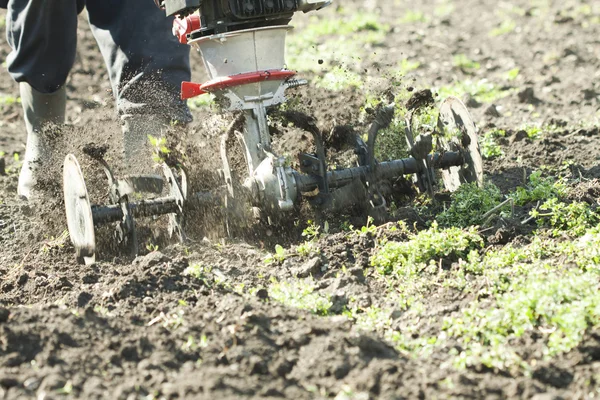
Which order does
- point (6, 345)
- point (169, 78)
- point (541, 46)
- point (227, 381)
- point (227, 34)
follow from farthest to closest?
point (541, 46) < point (169, 78) < point (227, 34) < point (6, 345) < point (227, 381)

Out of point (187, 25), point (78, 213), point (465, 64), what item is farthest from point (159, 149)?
point (465, 64)

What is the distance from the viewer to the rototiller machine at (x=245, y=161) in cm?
419

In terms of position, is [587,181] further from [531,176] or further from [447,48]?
[447,48]

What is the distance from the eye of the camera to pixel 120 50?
212 inches

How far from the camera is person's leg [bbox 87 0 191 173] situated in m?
5.08

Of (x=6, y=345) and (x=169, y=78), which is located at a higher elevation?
(x=169, y=78)

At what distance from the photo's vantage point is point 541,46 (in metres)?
9.51

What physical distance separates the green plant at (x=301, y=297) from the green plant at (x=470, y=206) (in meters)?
0.96

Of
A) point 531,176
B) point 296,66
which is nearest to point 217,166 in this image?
point 531,176

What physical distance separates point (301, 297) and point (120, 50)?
2.47 m

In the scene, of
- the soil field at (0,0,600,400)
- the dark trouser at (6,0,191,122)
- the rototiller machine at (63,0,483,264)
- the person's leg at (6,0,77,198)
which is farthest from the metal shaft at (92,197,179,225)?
the person's leg at (6,0,77,198)

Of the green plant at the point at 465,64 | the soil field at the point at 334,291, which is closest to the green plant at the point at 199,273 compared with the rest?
the soil field at the point at 334,291

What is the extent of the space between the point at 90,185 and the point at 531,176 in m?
2.34

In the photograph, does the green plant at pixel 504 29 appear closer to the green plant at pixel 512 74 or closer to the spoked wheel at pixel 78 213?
the green plant at pixel 512 74
